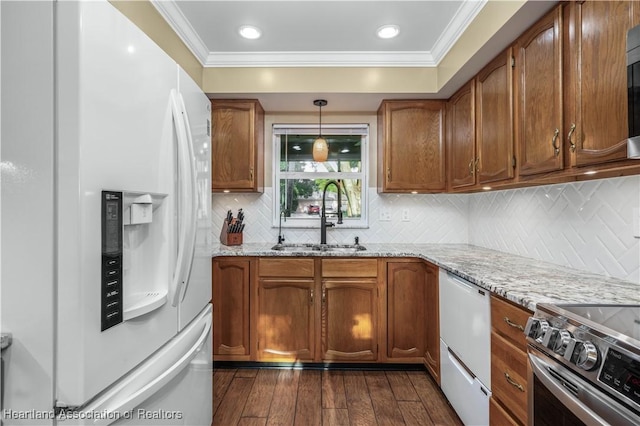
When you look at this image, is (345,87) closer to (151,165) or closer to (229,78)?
(229,78)

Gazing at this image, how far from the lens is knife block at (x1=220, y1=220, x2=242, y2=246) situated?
9.17 feet

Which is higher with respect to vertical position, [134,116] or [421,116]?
[421,116]

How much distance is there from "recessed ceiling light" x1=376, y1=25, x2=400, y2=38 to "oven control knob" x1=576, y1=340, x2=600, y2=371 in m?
2.05

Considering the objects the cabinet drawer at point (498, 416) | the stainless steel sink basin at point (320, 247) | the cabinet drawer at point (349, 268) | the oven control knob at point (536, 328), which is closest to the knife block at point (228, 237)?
the stainless steel sink basin at point (320, 247)

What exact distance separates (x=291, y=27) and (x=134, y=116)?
1.60 meters

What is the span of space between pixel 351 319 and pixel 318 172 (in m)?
1.40

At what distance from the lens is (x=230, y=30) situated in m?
2.21

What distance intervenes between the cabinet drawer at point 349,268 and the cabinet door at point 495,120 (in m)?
0.98

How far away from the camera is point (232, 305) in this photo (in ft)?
8.11

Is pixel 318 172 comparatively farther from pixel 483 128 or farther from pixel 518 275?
pixel 518 275

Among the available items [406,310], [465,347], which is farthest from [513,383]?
[406,310]

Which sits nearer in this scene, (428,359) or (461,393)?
(461,393)

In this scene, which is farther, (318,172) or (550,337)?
(318,172)

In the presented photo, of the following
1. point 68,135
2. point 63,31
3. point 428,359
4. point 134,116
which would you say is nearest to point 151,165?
point 134,116
